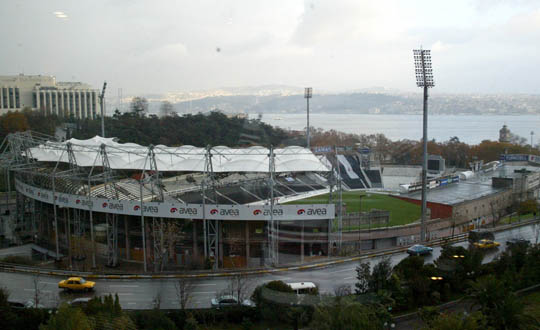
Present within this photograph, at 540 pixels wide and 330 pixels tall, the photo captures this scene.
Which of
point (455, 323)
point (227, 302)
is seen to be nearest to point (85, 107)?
point (227, 302)

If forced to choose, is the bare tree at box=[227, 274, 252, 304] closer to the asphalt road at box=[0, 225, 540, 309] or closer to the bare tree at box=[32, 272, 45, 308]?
the asphalt road at box=[0, 225, 540, 309]

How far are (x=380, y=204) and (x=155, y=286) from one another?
962 cm

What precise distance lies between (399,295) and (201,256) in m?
5.08

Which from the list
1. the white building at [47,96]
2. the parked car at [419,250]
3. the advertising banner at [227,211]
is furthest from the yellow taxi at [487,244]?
the white building at [47,96]

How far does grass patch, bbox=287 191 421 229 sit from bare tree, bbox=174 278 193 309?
5445mm

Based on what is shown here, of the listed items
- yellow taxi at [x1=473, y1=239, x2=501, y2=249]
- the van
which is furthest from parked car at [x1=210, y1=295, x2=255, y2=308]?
yellow taxi at [x1=473, y1=239, x2=501, y2=249]

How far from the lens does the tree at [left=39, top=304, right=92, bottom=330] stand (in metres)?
5.02

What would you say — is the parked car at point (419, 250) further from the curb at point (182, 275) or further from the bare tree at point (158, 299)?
the bare tree at point (158, 299)

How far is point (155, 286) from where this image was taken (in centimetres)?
797

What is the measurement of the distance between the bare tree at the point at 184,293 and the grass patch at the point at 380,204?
5.45 meters

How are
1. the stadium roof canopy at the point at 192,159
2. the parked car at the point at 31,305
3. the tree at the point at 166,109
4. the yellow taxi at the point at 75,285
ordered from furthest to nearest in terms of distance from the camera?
1. the tree at the point at 166,109
2. the stadium roof canopy at the point at 192,159
3. the yellow taxi at the point at 75,285
4. the parked car at the point at 31,305

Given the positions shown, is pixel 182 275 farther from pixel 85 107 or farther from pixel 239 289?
pixel 85 107

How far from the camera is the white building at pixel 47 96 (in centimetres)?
2208

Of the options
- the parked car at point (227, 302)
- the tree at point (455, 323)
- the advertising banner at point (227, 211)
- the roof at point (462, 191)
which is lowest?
the parked car at point (227, 302)
